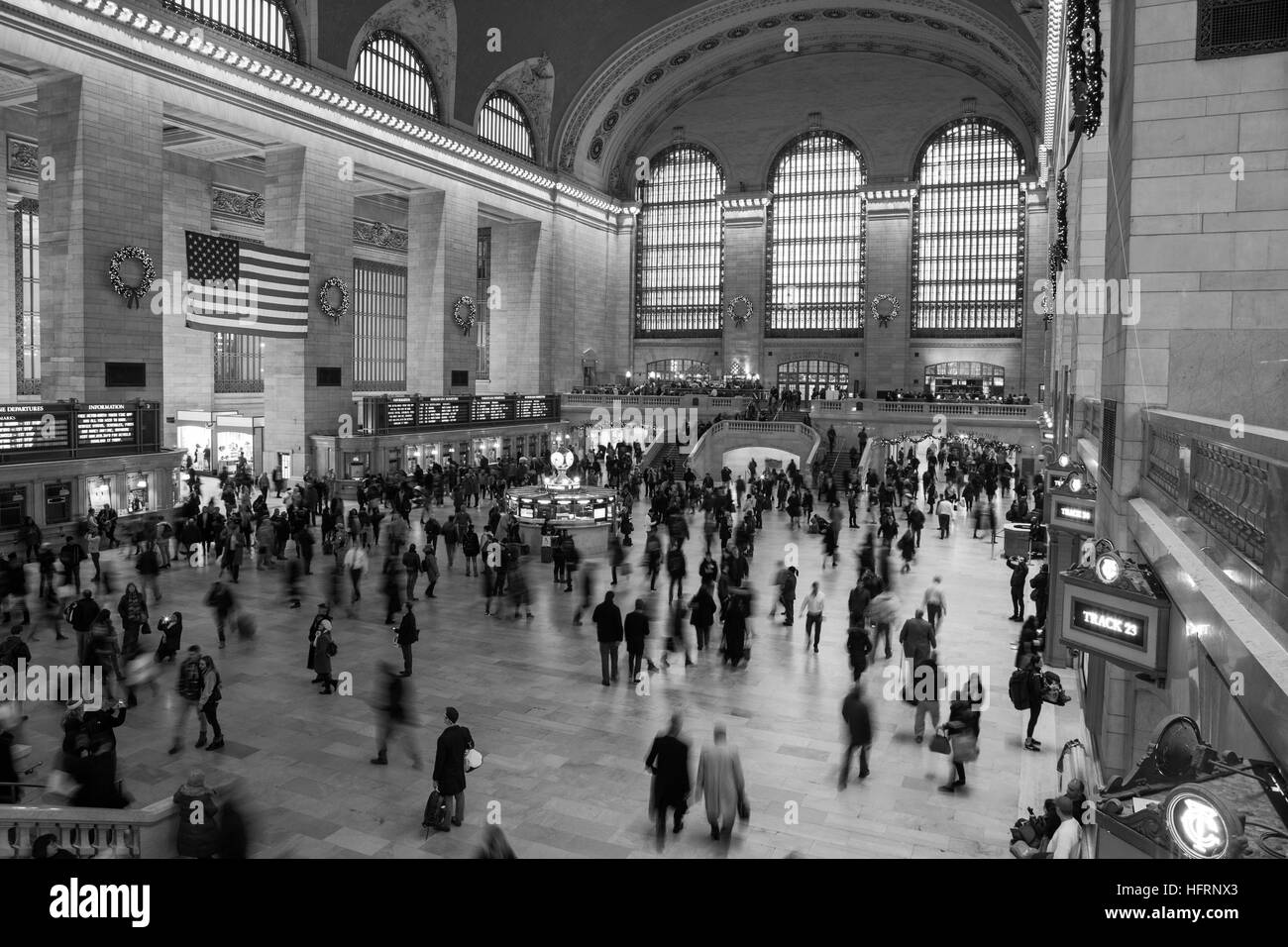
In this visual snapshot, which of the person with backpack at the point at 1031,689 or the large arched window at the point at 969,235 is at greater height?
the large arched window at the point at 969,235

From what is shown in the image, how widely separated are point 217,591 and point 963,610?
10.7m

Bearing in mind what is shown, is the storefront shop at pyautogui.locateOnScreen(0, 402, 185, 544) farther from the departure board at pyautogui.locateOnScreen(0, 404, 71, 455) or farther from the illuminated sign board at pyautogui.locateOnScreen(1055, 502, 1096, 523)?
the illuminated sign board at pyautogui.locateOnScreen(1055, 502, 1096, 523)

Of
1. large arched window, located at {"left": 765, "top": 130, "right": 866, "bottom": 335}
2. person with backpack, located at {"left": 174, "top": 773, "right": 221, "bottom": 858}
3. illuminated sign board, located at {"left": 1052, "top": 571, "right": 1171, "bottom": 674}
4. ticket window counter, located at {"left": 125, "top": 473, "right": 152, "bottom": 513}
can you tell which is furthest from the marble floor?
large arched window, located at {"left": 765, "top": 130, "right": 866, "bottom": 335}

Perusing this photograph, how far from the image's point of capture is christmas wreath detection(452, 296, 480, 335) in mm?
34875

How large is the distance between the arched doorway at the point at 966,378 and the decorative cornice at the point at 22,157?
35595 millimetres

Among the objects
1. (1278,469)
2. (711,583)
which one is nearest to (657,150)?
(711,583)

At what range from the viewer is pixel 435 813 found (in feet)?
23.0

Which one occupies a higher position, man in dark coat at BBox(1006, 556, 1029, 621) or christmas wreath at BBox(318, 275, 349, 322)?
christmas wreath at BBox(318, 275, 349, 322)

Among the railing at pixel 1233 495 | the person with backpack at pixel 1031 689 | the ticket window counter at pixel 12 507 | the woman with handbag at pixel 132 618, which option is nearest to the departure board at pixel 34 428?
the ticket window counter at pixel 12 507

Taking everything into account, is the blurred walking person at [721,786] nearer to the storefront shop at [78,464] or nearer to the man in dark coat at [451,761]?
the man in dark coat at [451,761]

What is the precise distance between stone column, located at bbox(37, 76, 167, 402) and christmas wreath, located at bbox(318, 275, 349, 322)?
6.69m

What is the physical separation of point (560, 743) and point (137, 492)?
1563cm

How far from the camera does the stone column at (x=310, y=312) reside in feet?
91.0

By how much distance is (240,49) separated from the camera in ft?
81.4
